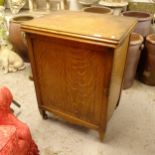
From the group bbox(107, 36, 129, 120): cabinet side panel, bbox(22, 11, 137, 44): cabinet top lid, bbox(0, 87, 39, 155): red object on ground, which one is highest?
bbox(22, 11, 137, 44): cabinet top lid

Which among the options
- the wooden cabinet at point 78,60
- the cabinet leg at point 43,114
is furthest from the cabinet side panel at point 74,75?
the cabinet leg at point 43,114

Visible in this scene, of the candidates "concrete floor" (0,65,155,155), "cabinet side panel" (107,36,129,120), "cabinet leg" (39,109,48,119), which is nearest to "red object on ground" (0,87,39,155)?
"concrete floor" (0,65,155,155)

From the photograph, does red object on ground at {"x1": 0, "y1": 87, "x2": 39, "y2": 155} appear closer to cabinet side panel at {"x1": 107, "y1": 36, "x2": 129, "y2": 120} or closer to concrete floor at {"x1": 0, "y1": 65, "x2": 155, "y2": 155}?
concrete floor at {"x1": 0, "y1": 65, "x2": 155, "y2": 155}

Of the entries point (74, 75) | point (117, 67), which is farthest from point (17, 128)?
point (117, 67)

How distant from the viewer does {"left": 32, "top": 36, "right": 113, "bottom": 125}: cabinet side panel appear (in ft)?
3.79

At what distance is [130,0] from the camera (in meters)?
2.47

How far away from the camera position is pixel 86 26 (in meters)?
1.20

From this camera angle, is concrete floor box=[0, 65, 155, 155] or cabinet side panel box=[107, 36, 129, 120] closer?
cabinet side panel box=[107, 36, 129, 120]

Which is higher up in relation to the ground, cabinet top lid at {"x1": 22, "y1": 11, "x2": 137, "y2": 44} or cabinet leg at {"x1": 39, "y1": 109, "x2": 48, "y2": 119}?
cabinet top lid at {"x1": 22, "y1": 11, "x2": 137, "y2": 44}

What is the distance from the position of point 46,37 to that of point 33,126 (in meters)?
0.83

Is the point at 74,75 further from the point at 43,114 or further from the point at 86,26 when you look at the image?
the point at 43,114

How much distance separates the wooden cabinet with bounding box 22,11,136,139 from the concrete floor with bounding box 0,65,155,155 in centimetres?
16

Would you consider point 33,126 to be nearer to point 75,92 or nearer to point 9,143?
point 75,92

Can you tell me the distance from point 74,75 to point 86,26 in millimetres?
324
